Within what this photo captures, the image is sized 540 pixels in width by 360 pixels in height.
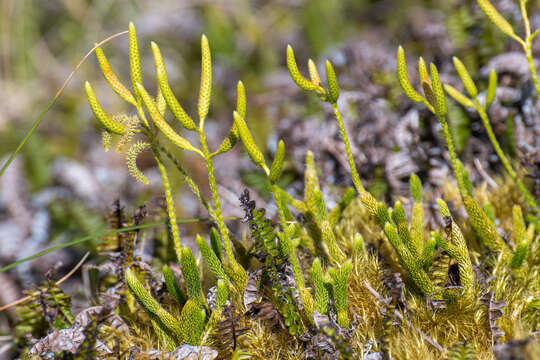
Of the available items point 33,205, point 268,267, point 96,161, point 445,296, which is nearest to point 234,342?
point 268,267

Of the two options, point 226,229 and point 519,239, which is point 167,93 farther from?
point 519,239

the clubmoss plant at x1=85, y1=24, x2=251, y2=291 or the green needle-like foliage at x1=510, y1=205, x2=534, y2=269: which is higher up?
the clubmoss plant at x1=85, y1=24, x2=251, y2=291

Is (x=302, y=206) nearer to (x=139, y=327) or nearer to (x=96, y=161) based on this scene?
(x=139, y=327)

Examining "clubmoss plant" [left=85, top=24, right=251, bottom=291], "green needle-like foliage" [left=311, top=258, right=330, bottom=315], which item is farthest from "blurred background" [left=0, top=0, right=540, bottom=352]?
"green needle-like foliage" [left=311, top=258, right=330, bottom=315]

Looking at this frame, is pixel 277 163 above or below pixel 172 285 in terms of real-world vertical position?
above

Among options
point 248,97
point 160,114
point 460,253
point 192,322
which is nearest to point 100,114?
point 160,114

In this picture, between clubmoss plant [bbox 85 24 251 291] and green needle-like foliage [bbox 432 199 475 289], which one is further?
green needle-like foliage [bbox 432 199 475 289]

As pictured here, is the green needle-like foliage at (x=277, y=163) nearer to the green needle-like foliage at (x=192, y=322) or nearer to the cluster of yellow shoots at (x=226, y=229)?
the cluster of yellow shoots at (x=226, y=229)

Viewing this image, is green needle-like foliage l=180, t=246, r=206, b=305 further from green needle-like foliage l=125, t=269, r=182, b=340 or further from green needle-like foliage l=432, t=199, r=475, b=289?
green needle-like foliage l=432, t=199, r=475, b=289

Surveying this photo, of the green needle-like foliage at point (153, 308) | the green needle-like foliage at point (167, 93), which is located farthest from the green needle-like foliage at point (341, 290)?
the green needle-like foliage at point (167, 93)
